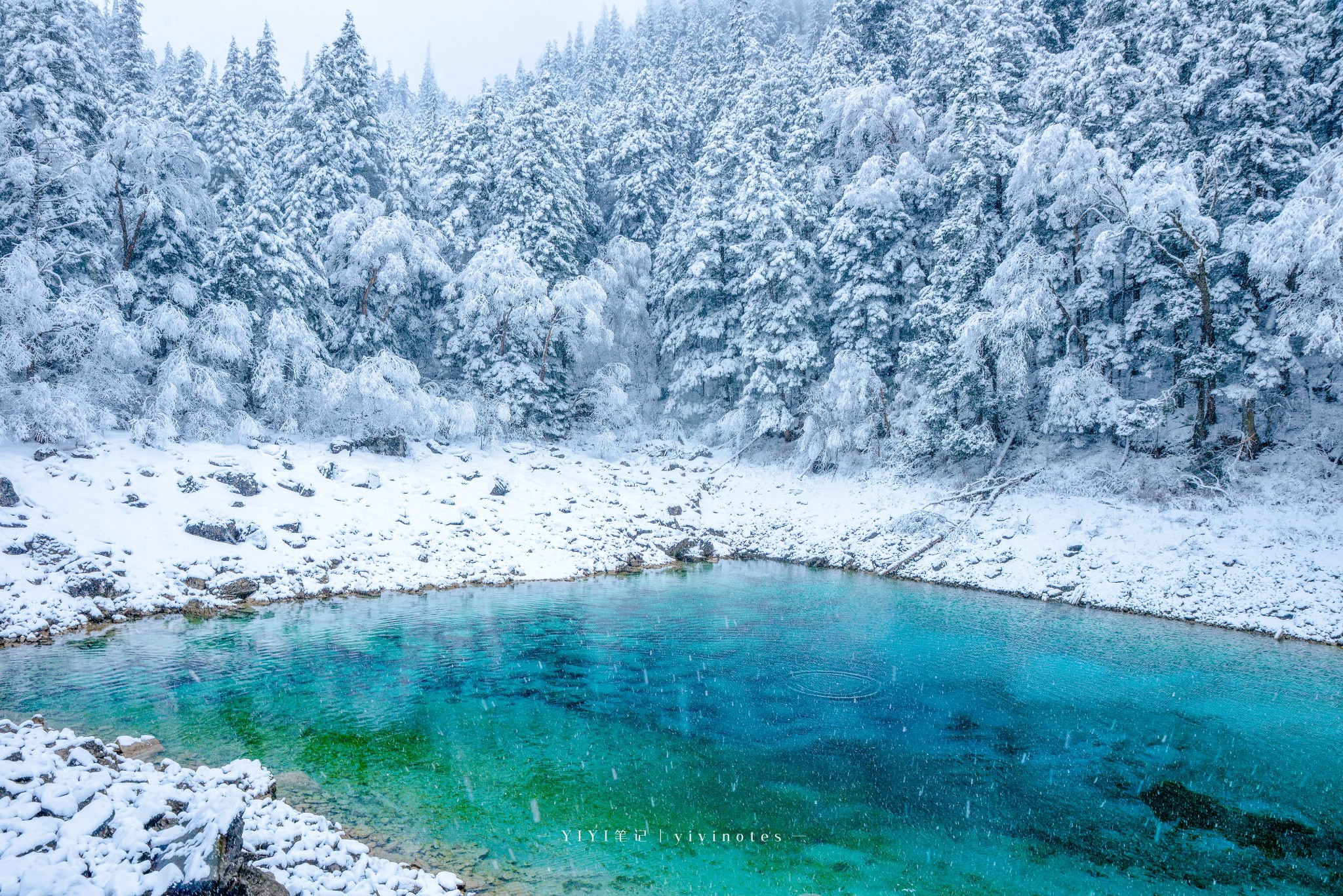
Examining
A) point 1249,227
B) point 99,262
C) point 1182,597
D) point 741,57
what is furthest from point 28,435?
point 741,57

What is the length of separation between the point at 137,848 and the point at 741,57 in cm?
5055

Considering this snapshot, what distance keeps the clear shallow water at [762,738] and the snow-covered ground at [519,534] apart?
4.46ft

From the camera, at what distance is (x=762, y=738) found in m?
9.48

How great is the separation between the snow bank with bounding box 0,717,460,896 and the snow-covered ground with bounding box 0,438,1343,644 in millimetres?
8645

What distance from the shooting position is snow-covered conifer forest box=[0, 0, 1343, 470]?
63.4 ft

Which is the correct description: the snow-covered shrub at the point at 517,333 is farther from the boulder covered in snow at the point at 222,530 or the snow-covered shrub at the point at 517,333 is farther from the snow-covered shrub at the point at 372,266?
the boulder covered in snow at the point at 222,530

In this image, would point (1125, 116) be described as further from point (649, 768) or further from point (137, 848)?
point (137, 848)

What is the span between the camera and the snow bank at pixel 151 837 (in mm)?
4484

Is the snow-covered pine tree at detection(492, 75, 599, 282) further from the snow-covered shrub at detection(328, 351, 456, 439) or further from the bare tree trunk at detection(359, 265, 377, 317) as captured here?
the snow-covered shrub at detection(328, 351, 456, 439)

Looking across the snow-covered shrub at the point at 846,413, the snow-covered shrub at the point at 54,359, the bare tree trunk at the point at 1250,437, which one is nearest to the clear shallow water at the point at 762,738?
the bare tree trunk at the point at 1250,437

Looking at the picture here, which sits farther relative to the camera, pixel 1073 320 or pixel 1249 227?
pixel 1073 320

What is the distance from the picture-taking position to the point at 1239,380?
20016mm

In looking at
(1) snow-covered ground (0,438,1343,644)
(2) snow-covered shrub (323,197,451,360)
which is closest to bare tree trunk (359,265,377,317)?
(2) snow-covered shrub (323,197,451,360)

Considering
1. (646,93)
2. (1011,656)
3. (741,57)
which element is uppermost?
(741,57)
